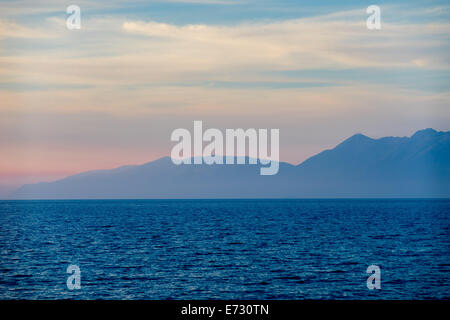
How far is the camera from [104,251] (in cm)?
6494

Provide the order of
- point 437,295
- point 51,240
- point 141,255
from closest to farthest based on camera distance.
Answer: point 437,295 → point 141,255 → point 51,240

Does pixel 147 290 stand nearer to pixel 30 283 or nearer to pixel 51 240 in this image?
pixel 30 283

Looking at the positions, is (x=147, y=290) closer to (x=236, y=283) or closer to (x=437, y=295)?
(x=236, y=283)

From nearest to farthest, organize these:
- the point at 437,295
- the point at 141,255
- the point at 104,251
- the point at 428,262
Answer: the point at 437,295, the point at 428,262, the point at 141,255, the point at 104,251

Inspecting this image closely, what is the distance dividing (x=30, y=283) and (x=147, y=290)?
10703mm

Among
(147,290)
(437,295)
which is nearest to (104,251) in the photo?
(147,290)

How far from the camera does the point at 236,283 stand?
135 ft

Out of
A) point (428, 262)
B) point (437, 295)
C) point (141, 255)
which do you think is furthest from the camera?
point (141, 255)
